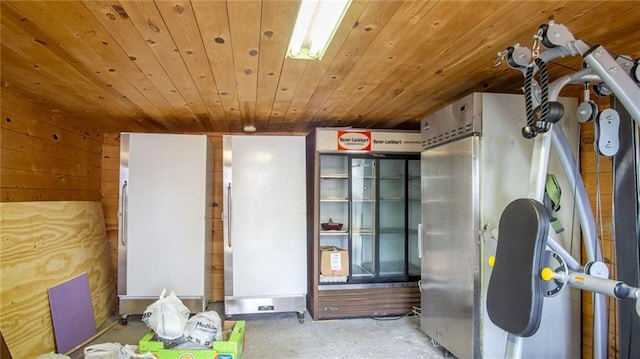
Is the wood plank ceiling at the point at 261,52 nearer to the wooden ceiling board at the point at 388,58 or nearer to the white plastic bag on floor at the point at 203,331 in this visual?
the wooden ceiling board at the point at 388,58

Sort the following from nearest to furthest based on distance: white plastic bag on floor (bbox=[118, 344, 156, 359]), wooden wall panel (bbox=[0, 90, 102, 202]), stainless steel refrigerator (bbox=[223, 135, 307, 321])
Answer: white plastic bag on floor (bbox=[118, 344, 156, 359]) < wooden wall panel (bbox=[0, 90, 102, 202]) < stainless steel refrigerator (bbox=[223, 135, 307, 321])

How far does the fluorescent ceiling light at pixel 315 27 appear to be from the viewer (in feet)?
4.84

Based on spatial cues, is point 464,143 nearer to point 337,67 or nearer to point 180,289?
point 337,67

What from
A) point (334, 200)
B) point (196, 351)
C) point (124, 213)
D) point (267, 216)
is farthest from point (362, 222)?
point (124, 213)

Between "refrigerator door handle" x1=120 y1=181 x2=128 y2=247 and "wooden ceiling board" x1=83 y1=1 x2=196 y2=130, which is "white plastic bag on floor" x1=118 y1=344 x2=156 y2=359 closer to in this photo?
"refrigerator door handle" x1=120 y1=181 x2=128 y2=247

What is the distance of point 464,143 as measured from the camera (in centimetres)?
243

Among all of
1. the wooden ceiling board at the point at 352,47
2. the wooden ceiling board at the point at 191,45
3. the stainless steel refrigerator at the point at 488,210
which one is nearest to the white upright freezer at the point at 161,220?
the wooden ceiling board at the point at 191,45

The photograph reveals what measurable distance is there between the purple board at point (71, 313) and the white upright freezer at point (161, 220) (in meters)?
0.31

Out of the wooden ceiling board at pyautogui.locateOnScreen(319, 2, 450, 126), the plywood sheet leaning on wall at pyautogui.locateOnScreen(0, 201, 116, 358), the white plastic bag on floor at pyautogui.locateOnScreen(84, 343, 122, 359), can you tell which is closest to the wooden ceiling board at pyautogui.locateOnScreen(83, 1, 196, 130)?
the wooden ceiling board at pyautogui.locateOnScreen(319, 2, 450, 126)

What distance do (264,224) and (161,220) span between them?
100 centimetres

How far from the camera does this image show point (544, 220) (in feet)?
4.82

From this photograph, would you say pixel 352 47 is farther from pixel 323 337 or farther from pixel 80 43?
pixel 323 337

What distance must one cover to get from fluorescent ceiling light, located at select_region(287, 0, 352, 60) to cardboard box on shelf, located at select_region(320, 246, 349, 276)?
2196 millimetres

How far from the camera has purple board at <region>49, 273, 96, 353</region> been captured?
2867mm
